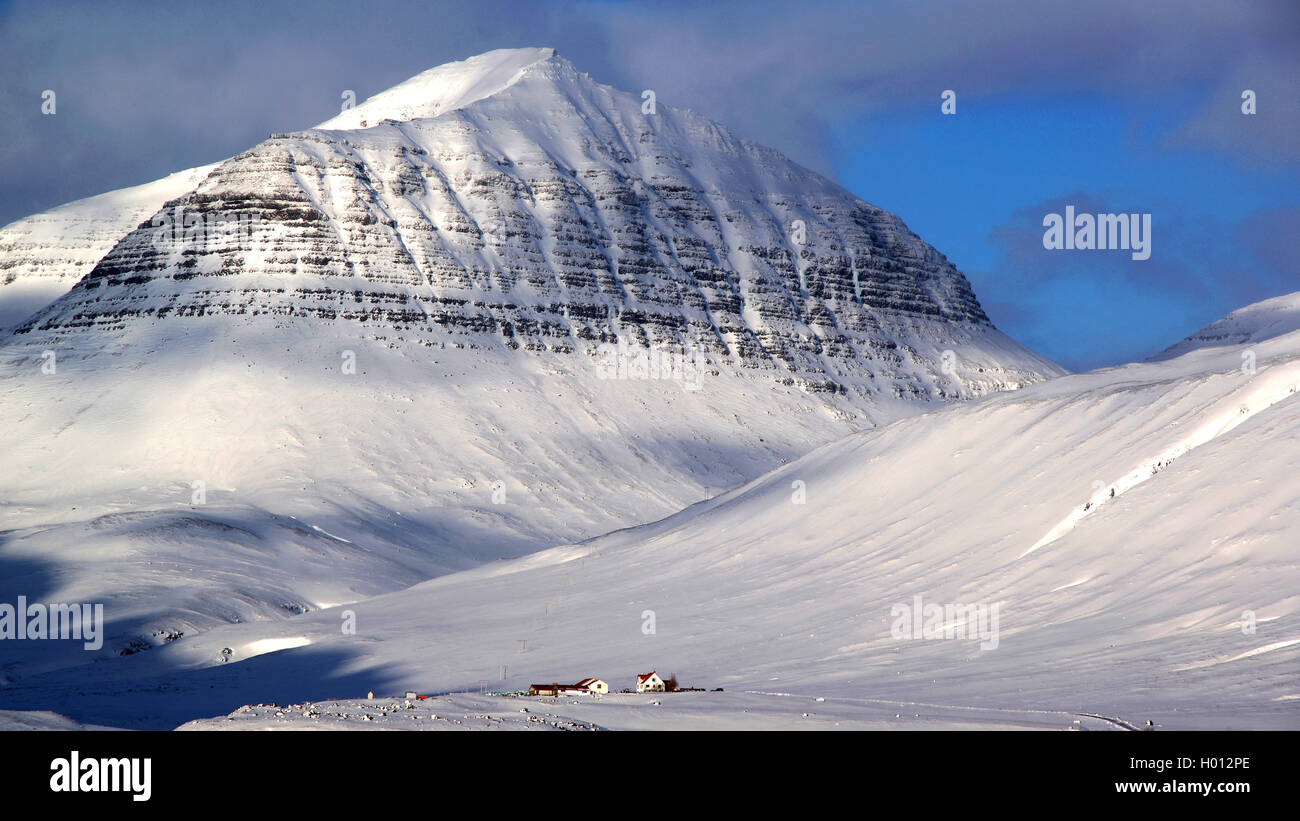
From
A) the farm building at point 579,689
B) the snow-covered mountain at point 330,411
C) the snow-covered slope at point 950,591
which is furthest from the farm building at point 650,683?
the snow-covered mountain at point 330,411

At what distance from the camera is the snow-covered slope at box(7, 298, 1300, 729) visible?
4766cm

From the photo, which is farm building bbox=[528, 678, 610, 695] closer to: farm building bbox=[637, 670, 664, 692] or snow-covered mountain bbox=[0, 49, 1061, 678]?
farm building bbox=[637, 670, 664, 692]

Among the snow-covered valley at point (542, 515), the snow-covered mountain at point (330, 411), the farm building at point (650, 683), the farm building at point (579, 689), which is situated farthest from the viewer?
the snow-covered mountain at point (330, 411)

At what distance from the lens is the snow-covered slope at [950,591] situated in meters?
47.7

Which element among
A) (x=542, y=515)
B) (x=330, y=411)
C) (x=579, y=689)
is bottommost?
(x=579, y=689)

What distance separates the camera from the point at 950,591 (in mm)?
68375

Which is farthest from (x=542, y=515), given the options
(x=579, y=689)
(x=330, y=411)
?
(x=579, y=689)

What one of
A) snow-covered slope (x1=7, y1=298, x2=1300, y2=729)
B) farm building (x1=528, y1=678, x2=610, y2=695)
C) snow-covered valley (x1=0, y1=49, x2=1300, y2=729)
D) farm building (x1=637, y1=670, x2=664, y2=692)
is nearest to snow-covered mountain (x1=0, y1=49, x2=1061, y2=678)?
snow-covered valley (x1=0, y1=49, x2=1300, y2=729)

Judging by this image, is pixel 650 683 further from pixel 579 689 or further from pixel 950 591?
pixel 950 591

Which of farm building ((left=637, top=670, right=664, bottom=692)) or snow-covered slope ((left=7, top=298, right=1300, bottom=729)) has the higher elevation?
snow-covered slope ((left=7, top=298, right=1300, bottom=729))

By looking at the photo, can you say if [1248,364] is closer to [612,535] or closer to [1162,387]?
[1162,387]

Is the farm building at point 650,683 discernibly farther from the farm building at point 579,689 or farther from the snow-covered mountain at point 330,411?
the snow-covered mountain at point 330,411

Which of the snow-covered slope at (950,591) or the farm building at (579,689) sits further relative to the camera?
the farm building at (579,689)
